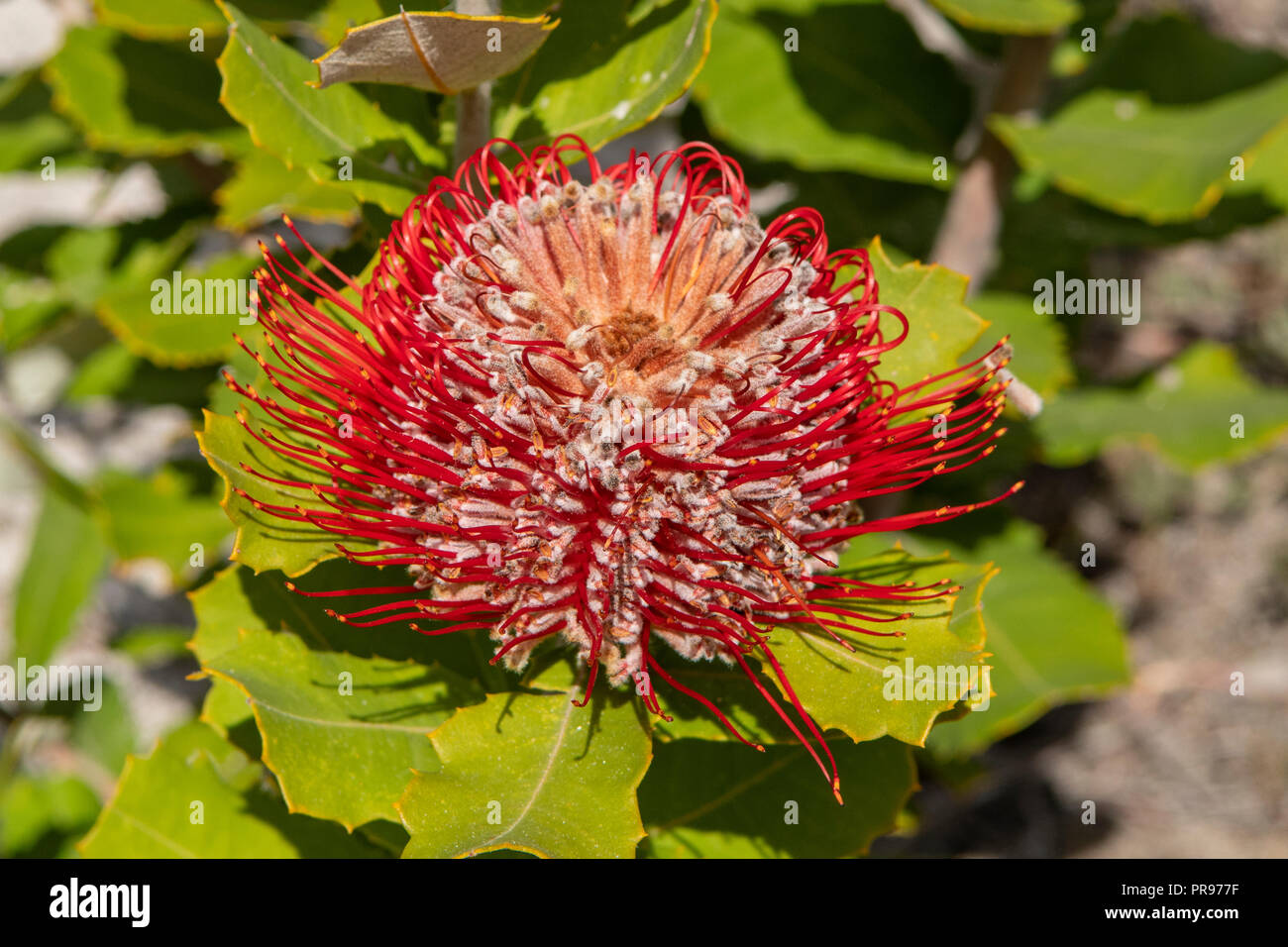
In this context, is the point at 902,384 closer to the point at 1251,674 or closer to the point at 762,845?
the point at 762,845

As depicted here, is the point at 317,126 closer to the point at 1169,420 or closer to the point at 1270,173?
the point at 1270,173

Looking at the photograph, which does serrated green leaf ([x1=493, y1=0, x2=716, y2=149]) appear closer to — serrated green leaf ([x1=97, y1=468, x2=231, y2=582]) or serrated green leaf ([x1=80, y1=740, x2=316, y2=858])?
serrated green leaf ([x1=80, y1=740, x2=316, y2=858])

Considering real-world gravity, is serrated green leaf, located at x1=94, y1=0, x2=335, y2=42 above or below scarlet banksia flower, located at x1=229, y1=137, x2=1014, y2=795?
above

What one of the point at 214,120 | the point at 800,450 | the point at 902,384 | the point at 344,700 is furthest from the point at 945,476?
the point at 214,120

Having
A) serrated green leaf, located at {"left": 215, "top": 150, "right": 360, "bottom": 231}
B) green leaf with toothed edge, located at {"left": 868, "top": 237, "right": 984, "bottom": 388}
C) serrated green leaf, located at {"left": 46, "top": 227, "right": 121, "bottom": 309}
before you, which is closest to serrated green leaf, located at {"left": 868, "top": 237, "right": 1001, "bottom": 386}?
green leaf with toothed edge, located at {"left": 868, "top": 237, "right": 984, "bottom": 388}

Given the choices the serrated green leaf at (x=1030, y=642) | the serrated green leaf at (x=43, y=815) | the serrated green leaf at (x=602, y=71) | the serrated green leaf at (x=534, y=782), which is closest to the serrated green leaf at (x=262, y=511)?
the serrated green leaf at (x=534, y=782)

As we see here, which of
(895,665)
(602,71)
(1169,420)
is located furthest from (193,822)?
(1169,420)
